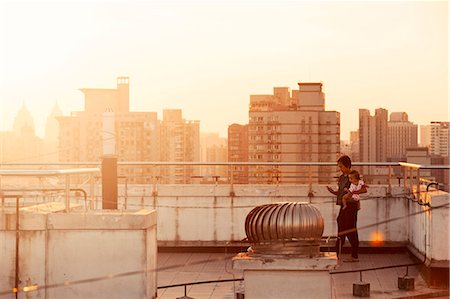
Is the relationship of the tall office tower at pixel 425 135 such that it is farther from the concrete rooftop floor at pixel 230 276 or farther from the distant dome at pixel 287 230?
the distant dome at pixel 287 230

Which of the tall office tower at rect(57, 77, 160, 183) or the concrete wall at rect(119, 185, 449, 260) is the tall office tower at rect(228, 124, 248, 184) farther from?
the concrete wall at rect(119, 185, 449, 260)

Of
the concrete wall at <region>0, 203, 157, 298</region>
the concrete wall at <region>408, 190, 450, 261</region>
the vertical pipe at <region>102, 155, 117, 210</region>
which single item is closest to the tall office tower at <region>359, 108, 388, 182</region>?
the concrete wall at <region>408, 190, 450, 261</region>

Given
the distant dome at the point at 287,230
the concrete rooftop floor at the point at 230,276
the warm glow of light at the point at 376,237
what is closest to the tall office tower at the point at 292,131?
the warm glow of light at the point at 376,237

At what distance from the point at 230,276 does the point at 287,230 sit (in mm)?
6482

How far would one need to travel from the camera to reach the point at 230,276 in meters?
14.3

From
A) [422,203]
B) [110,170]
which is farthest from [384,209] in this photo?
[110,170]

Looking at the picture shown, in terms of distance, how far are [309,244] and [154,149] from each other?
139 m

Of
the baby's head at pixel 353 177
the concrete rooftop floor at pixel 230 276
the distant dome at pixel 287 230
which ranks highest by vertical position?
the baby's head at pixel 353 177

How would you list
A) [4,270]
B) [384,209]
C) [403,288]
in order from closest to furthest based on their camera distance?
[4,270] < [403,288] < [384,209]

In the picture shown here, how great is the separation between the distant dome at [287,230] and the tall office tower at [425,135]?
5467 cm

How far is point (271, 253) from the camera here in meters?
8.01

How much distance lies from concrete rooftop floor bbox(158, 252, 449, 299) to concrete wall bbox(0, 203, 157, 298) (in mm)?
1356

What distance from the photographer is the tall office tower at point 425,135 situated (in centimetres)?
6224

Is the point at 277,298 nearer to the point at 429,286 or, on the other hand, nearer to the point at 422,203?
the point at 429,286
